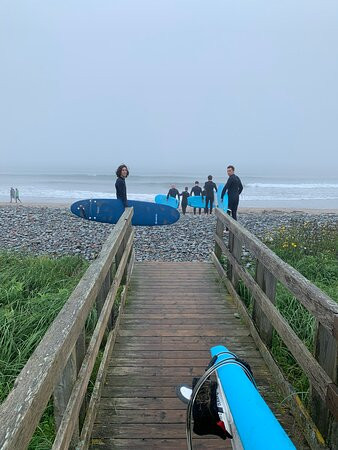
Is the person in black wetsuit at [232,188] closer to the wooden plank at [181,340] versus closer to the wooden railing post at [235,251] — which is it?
the wooden railing post at [235,251]

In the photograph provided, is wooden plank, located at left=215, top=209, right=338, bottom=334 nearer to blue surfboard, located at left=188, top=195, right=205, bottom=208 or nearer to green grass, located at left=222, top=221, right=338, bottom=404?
green grass, located at left=222, top=221, right=338, bottom=404

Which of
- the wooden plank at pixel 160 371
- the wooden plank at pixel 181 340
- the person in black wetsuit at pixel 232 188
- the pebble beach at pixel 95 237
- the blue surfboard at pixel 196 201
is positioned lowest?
the pebble beach at pixel 95 237

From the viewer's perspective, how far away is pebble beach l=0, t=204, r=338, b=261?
10344mm

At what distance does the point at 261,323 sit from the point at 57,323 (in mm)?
2318

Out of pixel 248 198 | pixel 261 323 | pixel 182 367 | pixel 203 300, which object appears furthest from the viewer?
pixel 248 198

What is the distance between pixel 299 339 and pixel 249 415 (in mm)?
1117

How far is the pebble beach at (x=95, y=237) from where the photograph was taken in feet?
33.9

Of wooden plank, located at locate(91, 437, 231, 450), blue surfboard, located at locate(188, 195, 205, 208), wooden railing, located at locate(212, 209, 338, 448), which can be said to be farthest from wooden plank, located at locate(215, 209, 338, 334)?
blue surfboard, located at locate(188, 195, 205, 208)

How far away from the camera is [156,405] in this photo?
3105 millimetres

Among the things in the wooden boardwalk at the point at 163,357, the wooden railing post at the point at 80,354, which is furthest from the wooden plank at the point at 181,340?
the wooden railing post at the point at 80,354

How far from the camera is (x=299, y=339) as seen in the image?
9.11ft

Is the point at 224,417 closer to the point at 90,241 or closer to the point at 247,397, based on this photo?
the point at 247,397

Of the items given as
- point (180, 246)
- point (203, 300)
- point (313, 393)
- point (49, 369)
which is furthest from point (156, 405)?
point (180, 246)

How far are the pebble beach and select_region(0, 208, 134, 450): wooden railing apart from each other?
268 inches
